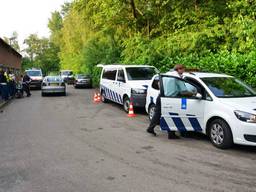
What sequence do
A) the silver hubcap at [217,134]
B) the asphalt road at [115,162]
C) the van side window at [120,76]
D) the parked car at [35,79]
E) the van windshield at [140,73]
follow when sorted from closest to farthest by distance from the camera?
the asphalt road at [115,162], the silver hubcap at [217,134], the van windshield at [140,73], the van side window at [120,76], the parked car at [35,79]

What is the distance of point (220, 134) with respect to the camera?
23.6 feet

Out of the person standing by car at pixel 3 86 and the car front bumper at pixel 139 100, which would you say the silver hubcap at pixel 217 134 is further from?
the person standing by car at pixel 3 86

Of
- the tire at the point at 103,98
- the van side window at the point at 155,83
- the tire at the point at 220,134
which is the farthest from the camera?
the tire at the point at 103,98

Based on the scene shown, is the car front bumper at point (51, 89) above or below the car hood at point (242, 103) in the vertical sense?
below

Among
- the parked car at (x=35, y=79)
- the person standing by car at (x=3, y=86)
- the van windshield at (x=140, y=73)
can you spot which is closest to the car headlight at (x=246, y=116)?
the van windshield at (x=140, y=73)

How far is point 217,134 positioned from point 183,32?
10478 millimetres

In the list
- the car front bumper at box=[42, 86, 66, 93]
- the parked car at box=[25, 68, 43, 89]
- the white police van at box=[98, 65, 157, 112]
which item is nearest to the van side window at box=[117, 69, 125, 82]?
the white police van at box=[98, 65, 157, 112]

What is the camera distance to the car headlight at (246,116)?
21.8ft

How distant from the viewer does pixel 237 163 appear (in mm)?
6160

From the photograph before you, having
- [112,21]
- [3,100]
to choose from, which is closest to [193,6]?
[112,21]

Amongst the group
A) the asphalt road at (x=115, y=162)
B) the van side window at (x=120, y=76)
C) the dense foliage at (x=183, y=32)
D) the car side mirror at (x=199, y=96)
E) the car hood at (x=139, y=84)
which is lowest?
the asphalt road at (x=115, y=162)

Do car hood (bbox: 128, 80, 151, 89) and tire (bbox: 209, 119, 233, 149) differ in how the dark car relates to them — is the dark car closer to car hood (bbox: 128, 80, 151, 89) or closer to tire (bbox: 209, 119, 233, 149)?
car hood (bbox: 128, 80, 151, 89)

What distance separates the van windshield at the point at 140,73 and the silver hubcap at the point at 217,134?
6.79 meters

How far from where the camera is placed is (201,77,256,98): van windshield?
7.69 meters
